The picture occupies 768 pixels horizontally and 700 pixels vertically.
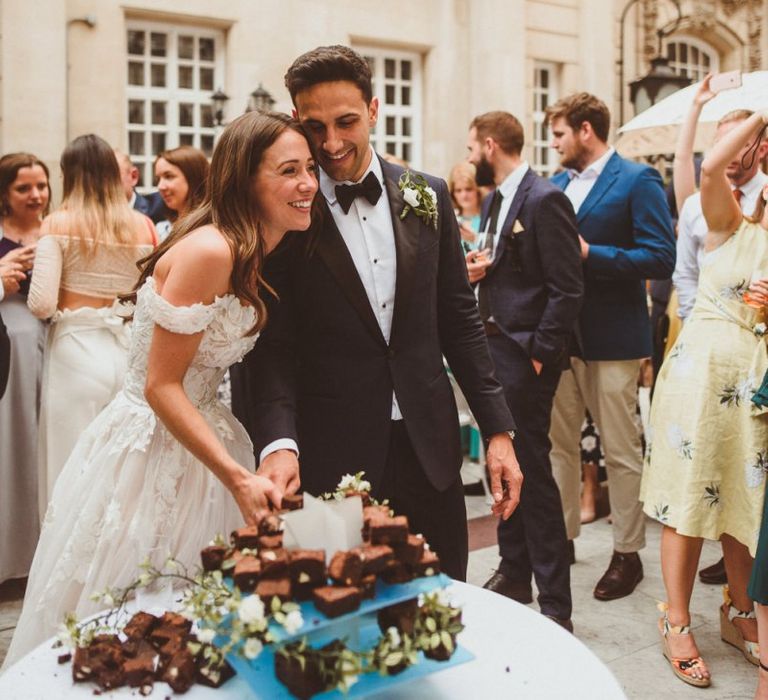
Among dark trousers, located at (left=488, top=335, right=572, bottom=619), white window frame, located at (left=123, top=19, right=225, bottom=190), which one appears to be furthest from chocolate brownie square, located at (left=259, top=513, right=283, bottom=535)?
white window frame, located at (left=123, top=19, right=225, bottom=190)

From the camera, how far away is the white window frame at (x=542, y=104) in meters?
14.0

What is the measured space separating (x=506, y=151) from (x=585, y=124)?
0.62 meters

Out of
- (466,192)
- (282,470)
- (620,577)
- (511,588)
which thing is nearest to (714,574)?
(620,577)

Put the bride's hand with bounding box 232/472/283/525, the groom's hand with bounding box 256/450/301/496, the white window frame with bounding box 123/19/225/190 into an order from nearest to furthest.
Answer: the bride's hand with bounding box 232/472/283/525 → the groom's hand with bounding box 256/450/301/496 → the white window frame with bounding box 123/19/225/190

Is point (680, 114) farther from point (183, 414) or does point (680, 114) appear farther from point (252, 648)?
point (252, 648)

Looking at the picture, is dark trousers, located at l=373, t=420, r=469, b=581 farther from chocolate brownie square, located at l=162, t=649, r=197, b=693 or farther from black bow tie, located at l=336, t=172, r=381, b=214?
chocolate brownie square, located at l=162, t=649, r=197, b=693

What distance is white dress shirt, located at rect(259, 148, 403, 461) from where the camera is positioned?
2525 mm

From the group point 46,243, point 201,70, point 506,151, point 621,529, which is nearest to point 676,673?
point 621,529

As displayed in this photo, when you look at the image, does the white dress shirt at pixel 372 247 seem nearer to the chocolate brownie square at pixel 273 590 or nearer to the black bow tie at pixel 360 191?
the black bow tie at pixel 360 191

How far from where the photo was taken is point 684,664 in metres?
3.40

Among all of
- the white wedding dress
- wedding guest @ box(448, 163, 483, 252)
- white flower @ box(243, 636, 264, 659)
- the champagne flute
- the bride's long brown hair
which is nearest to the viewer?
white flower @ box(243, 636, 264, 659)

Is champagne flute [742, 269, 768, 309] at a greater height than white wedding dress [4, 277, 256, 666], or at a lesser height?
greater

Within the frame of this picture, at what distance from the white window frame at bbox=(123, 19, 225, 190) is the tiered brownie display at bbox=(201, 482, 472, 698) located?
10.1 m

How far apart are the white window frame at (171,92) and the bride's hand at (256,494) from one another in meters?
9.58
